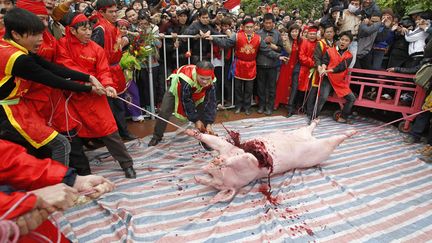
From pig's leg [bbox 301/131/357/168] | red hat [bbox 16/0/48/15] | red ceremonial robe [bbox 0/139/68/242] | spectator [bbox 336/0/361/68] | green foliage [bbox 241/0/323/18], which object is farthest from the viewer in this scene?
green foliage [bbox 241/0/323/18]

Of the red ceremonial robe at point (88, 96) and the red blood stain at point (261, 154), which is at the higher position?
the red ceremonial robe at point (88, 96)

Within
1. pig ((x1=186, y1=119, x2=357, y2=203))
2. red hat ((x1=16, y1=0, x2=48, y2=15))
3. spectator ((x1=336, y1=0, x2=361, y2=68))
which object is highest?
red hat ((x1=16, y1=0, x2=48, y2=15))

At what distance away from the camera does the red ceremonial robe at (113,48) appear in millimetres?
3586

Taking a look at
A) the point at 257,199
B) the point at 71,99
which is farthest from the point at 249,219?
the point at 71,99

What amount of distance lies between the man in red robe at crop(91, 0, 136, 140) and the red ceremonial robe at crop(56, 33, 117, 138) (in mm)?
578

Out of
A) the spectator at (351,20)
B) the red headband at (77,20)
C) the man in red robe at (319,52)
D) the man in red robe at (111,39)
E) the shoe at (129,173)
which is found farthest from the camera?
the spectator at (351,20)

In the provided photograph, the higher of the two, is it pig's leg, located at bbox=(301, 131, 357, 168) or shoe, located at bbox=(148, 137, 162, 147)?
pig's leg, located at bbox=(301, 131, 357, 168)

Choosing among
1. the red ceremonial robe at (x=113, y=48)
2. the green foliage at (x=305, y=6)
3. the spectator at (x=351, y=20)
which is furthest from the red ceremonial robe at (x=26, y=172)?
the green foliage at (x=305, y=6)

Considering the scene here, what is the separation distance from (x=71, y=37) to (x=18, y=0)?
1.72 ft

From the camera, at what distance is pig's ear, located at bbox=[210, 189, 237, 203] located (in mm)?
2836

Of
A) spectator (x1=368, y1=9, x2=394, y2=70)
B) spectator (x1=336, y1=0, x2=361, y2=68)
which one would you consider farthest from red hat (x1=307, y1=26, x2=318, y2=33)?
spectator (x1=368, y1=9, x2=394, y2=70)

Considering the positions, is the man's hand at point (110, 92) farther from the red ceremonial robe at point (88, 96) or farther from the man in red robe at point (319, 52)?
the man in red robe at point (319, 52)

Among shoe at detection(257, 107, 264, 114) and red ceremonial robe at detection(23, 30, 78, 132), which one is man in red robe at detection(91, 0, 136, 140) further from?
shoe at detection(257, 107, 264, 114)

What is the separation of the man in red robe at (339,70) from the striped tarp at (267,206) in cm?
141
